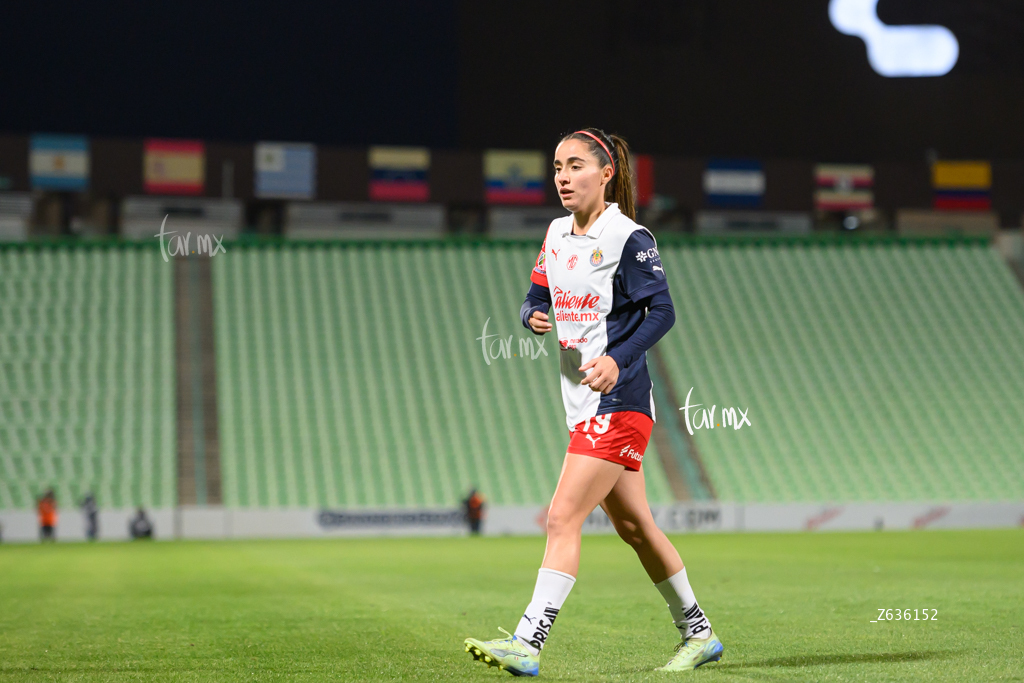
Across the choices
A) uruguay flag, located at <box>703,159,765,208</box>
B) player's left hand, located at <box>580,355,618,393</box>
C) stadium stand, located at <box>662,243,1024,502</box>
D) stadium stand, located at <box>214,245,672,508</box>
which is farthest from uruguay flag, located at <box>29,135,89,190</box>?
player's left hand, located at <box>580,355,618,393</box>

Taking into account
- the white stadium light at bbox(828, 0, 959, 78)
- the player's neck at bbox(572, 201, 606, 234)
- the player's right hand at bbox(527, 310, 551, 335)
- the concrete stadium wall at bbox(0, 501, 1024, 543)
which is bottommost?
the concrete stadium wall at bbox(0, 501, 1024, 543)

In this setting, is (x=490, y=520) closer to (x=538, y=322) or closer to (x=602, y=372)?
(x=538, y=322)

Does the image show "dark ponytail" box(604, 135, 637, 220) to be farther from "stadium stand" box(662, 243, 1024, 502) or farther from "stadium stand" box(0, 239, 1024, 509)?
"stadium stand" box(662, 243, 1024, 502)

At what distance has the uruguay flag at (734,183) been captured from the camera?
37312mm

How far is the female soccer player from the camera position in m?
5.32

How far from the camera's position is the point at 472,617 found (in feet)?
27.7

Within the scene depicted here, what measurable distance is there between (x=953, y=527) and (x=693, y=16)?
17730 mm

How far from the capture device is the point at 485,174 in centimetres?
3606

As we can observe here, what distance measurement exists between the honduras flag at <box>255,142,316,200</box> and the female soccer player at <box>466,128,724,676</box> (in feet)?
99.8

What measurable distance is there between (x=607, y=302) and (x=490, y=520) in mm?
22133

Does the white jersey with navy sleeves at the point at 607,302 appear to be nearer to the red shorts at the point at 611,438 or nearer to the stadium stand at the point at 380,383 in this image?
the red shorts at the point at 611,438

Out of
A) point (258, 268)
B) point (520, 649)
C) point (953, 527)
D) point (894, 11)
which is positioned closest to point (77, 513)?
point (258, 268)

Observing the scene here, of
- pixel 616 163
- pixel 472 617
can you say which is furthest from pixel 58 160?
pixel 616 163

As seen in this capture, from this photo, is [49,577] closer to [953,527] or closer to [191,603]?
[191,603]
